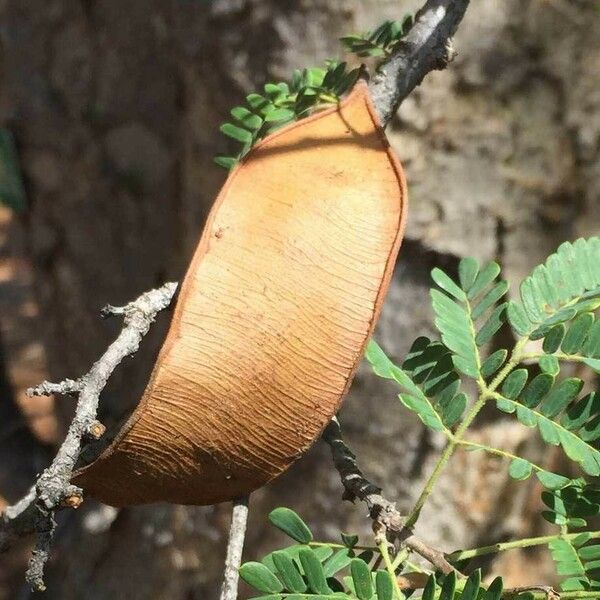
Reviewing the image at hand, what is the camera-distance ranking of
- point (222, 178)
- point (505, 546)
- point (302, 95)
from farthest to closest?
point (222, 178)
point (302, 95)
point (505, 546)

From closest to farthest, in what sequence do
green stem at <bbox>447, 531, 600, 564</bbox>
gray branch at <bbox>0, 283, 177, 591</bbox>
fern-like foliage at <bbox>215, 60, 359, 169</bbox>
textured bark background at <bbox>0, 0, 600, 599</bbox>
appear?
gray branch at <bbox>0, 283, 177, 591</bbox>
green stem at <bbox>447, 531, 600, 564</bbox>
fern-like foliage at <bbox>215, 60, 359, 169</bbox>
textured bark background at <bbox>0, 0, 600, 599</bbox>

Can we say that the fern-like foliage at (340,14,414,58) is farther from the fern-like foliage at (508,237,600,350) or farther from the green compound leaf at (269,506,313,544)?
the green compound leaf at (269,506,313,544)

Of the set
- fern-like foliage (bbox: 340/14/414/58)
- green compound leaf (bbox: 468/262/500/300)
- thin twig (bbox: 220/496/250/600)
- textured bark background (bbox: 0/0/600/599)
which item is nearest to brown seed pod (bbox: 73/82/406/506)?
thin twig (bbox: 220/496/250/600)

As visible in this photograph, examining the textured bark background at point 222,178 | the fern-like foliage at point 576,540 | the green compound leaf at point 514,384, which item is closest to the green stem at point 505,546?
the fern-like foliage at point 576,540

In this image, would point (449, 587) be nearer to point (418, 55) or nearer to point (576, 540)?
point (576, 540)

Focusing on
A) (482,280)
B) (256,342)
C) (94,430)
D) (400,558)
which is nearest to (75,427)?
(94,430)
